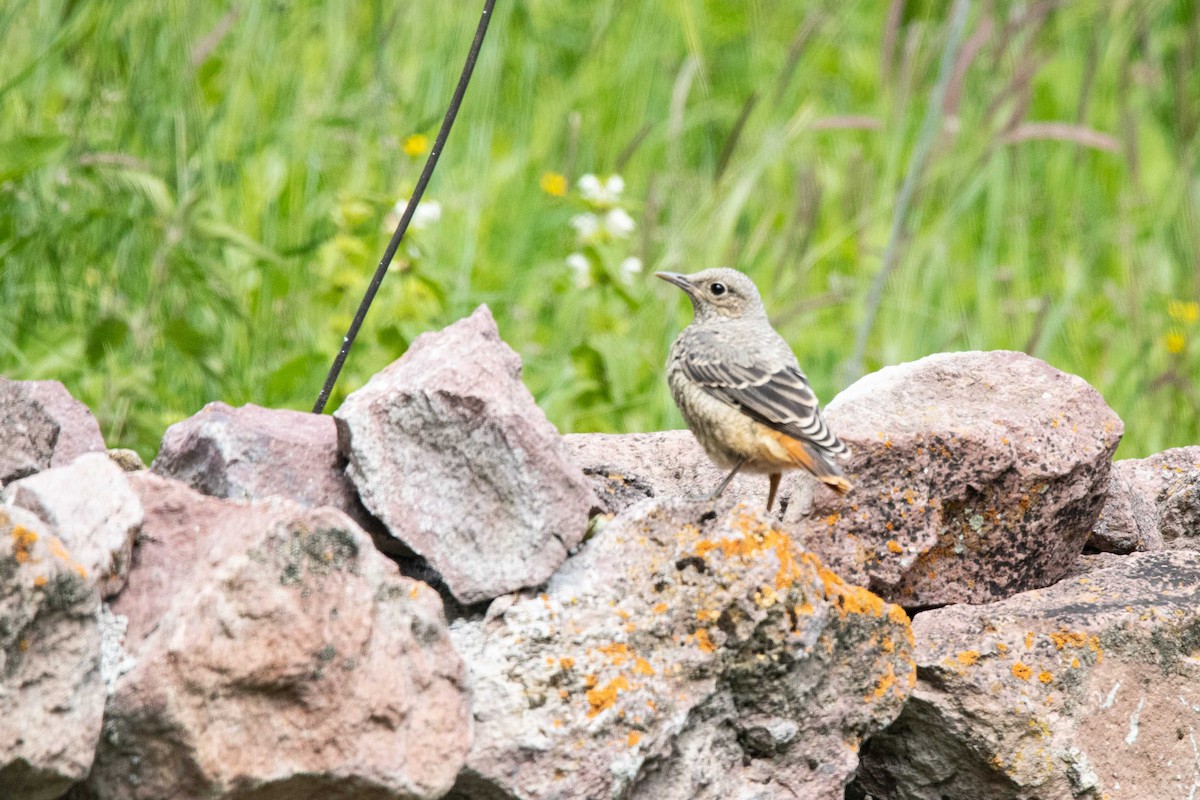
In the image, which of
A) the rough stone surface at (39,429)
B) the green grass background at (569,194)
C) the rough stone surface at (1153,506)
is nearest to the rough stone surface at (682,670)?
the rough stone surface at (39,429)

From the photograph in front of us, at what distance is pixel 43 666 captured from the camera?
2.35m

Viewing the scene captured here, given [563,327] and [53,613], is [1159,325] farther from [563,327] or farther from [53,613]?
[53,613]

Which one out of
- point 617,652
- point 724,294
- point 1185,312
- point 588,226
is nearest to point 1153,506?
point 724,294

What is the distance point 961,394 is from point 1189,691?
0.92 metres

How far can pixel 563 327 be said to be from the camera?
6648mm

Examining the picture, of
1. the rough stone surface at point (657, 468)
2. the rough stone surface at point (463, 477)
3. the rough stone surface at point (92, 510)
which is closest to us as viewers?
the rough stone surface at point (92, 510)

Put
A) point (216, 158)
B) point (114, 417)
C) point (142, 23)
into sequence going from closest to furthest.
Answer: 1. point (114, 417)
2. point (142, 23)
3. point (216, 158)

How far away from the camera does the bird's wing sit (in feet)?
12.1

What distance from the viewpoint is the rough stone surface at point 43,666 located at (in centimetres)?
228

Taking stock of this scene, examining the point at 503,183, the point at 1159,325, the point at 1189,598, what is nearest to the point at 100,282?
the point at 503,183

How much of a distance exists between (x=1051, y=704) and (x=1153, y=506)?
4.27 feet

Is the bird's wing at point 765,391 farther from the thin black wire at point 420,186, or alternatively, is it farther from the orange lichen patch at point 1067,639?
the thin black wire at point 420,186

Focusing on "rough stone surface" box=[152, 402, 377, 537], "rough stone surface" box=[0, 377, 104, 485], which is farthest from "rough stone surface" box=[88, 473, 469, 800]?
"rough stone surface" box=[0, 377, 104, 485]

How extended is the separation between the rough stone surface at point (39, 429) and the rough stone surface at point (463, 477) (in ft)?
2.19
